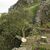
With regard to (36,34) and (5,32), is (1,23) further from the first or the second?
(36,34)

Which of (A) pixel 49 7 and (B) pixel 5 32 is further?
(A) pixel 49 7

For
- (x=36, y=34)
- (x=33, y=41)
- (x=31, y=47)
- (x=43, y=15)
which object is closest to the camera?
(x=31, y=47)

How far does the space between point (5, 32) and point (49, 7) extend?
28.7 ft

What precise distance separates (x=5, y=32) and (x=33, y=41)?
4.93m

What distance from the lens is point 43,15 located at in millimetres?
37906

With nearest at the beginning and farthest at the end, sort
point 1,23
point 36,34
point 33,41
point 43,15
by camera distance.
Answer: point 33,41
point 36,34
point 1,23
point 43,15

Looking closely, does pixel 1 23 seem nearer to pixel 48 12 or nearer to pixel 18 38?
pixel 18 38

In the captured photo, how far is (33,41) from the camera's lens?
27.7 m

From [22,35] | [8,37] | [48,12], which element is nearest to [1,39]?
[8,37]

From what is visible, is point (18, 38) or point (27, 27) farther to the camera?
point (27, 27)

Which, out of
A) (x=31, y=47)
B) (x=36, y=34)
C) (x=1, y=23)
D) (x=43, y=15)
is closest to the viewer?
(x=31, y=47)

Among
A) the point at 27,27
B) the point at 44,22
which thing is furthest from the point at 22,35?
the point at 44,22

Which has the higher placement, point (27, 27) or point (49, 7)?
point (49, 7)

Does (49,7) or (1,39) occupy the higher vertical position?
(49,7)
